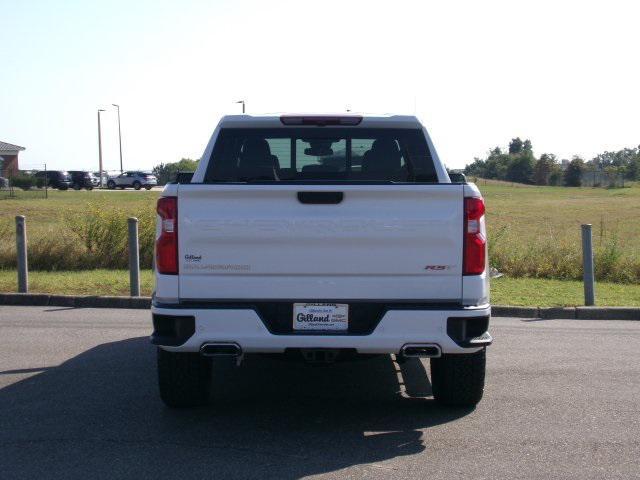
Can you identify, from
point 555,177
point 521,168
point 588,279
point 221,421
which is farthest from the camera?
point 521,168

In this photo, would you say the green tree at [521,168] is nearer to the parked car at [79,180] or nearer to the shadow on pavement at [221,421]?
the parked car at [79,180]

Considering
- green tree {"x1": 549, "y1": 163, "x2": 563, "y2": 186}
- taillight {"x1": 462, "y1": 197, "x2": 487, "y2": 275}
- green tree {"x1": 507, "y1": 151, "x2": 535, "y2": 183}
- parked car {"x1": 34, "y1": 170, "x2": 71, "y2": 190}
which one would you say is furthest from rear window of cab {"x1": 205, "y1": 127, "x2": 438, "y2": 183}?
green tree {"x1": 507, "y1": 151, "x2": 535, "y2": 183}

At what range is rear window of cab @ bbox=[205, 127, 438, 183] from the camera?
21.1 ft

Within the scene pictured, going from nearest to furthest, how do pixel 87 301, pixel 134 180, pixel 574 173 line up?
pixel 87 301, pixel 134 180, pixel 574 173

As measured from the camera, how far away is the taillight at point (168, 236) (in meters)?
5.48

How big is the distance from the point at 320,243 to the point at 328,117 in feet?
3.92

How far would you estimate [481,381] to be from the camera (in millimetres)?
6277

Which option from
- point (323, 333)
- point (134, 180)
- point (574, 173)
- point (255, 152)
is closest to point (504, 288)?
point (255, 152)

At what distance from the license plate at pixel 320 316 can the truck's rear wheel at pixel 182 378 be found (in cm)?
93

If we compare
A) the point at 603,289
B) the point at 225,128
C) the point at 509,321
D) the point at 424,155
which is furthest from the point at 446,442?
the point at 603,289

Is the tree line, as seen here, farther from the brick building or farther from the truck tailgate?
the truck tailgate

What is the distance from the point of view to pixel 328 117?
20.5ft

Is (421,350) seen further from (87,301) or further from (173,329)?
(87,301)

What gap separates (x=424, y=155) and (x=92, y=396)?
3.15 meters
